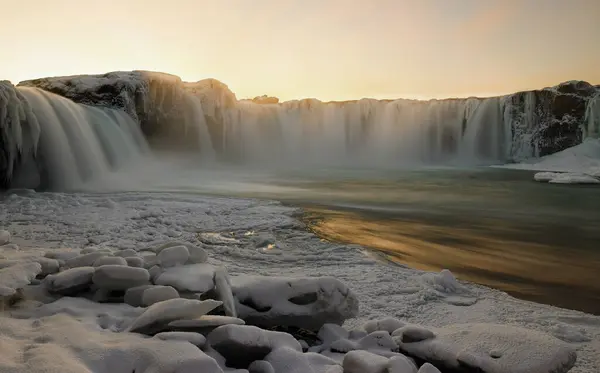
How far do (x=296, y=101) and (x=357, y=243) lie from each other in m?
25.7

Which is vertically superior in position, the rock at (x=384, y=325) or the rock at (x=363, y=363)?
the rock at (x=363, y=363)

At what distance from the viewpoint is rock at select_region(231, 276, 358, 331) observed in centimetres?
265

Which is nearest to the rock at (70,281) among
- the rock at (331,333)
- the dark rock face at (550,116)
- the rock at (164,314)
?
the rock at (164,314)

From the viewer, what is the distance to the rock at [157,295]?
8.12 ft

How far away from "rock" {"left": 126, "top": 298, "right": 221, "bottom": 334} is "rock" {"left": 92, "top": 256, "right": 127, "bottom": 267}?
2.59 feet

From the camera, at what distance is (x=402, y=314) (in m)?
3.09

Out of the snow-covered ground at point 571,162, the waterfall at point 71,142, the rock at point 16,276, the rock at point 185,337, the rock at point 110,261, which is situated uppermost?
the waterfall at point 71,142

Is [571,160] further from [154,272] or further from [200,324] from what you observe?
[200,324]

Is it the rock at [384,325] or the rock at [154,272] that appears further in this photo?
the rock at [154,272]

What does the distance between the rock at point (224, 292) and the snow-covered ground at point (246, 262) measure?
524mm

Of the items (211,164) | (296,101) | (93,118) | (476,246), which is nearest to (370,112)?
(296,101)

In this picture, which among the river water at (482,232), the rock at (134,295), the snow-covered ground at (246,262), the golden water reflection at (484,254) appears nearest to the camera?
the snow-covered ground at (246,262)

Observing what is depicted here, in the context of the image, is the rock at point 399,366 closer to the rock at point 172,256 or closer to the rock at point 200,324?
the rock at point 200,324

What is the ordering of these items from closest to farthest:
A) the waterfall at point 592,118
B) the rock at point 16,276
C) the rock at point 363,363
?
the rock at point 363,363
the rock at point 16,276
the waterfall at point 592,118
